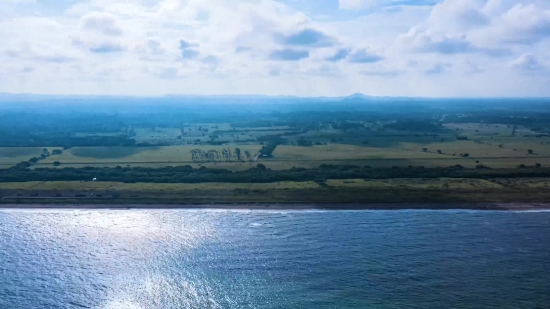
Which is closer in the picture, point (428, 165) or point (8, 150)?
point (428, 165)

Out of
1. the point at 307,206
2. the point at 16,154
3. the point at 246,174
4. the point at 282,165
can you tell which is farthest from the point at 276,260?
the point at 16,154

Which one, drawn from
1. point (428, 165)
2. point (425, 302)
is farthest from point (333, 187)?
point (425, 302)

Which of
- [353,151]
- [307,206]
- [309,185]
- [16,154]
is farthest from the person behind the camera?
[353,151]

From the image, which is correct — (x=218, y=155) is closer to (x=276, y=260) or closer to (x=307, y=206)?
(x=307, y=206)

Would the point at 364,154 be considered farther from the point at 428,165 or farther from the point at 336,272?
the point at 336,272

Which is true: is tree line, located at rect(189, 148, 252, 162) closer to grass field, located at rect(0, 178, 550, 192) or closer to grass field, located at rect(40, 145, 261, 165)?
grass field, located at rect(40, 145, 261, 165)

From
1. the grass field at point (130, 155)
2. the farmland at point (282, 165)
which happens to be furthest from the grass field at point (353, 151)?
the farmland at point (282, 165)

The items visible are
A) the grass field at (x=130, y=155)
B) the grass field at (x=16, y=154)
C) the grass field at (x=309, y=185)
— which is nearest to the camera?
the grass field at (x=309, y=185)

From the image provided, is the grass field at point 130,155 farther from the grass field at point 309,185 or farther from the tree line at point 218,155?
the grass field at point 309,185

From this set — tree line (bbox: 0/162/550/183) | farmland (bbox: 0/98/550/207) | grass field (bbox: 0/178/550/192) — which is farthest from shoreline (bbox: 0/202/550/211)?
tree line (bbox: 0/162/550/183)
